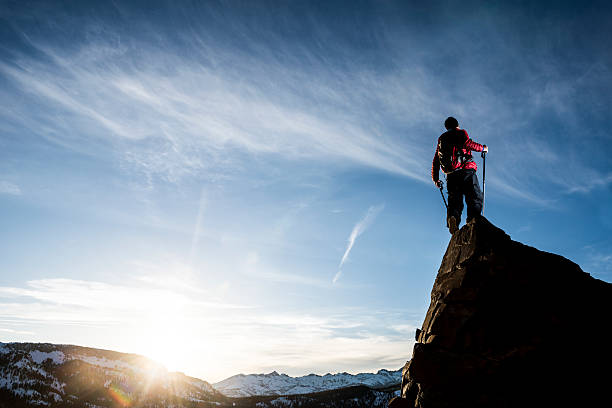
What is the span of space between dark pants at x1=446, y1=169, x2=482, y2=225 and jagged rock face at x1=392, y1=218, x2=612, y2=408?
193 centimetres

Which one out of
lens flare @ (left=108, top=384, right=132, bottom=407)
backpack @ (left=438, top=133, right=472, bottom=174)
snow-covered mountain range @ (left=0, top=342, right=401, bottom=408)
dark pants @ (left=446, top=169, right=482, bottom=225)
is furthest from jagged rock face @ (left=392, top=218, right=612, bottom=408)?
lens flare @ (left=108, top=384, right=132, bottom=407)

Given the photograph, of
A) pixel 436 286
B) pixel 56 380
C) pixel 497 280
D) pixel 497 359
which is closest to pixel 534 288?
pixel 497 280

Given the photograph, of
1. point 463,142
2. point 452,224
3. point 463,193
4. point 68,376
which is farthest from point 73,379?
point 463,142

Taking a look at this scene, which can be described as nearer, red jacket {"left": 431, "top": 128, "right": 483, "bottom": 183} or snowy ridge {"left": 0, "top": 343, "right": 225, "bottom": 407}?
red jacket {"left": 431, "top": 128, "right": 483, "bottom": 183}

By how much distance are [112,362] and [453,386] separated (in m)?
215

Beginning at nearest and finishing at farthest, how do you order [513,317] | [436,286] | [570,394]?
1. [570,394]
2. [513,317]
3. [436,286]

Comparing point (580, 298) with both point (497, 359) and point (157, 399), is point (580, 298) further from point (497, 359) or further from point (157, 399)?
point (157, 399)

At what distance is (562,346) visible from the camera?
1019 centimetres

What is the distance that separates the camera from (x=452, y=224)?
14.9 metres

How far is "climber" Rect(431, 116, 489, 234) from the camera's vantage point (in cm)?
1447

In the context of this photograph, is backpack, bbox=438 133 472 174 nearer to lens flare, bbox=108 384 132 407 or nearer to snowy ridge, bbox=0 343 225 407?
snowy ridge, bbox=0 343 225 407

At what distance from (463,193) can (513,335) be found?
6.29 meters

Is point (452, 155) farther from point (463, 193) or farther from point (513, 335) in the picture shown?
point (513, 335)

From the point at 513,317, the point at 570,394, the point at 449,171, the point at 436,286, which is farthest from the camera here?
the point at 449,171
